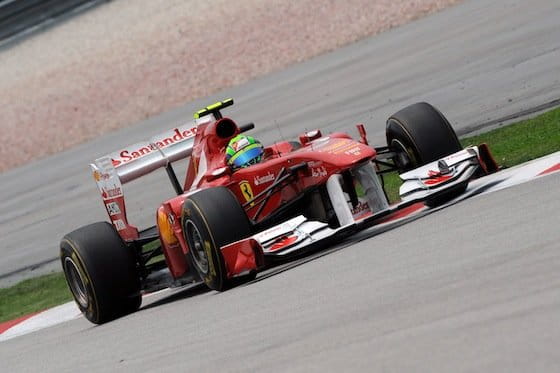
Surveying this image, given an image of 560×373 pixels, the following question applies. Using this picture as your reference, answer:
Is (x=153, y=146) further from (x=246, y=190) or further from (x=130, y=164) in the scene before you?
(x=246, y=190)

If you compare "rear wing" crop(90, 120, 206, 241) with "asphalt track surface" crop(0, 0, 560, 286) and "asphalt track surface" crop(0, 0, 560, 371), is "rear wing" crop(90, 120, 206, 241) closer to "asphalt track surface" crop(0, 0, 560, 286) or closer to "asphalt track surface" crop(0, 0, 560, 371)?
"asphalt track surface" crop(0, 0, 560, 371)

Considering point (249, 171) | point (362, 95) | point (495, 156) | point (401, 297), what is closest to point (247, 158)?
point (249, 171)

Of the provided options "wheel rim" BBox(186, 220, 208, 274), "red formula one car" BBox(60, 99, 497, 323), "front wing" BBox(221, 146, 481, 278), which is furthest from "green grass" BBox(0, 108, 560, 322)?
"wheel rim" BBox(186, 220, 208, 274)

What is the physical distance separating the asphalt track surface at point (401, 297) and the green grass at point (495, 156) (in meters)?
0.91

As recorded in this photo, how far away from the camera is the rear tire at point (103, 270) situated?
32.7ft

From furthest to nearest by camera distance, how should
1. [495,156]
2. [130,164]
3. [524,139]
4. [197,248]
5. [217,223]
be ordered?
[524,139], [495,156], [130,164], [197,248], [217,223]

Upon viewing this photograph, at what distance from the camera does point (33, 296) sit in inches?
508

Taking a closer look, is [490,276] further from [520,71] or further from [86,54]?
[86,54]

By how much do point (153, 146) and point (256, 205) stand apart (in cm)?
169

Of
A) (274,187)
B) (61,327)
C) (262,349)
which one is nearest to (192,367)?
(262,349)

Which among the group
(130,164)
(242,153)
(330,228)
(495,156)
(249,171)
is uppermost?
(130,164)

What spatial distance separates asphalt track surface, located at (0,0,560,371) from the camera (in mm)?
5297

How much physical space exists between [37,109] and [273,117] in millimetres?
9938

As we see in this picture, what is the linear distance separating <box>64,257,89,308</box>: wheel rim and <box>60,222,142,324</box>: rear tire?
0.08 feet
